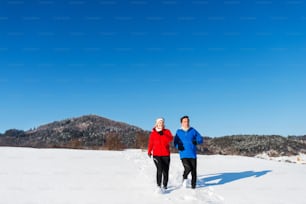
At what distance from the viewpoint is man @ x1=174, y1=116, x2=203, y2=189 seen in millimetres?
9094

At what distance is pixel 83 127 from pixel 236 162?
4208 cm

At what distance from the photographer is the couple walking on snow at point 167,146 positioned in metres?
8.72

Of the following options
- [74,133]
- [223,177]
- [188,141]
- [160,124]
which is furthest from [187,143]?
[74,133]

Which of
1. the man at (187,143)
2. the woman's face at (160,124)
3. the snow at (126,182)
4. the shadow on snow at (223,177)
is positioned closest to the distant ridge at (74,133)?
the snow at (126,182)

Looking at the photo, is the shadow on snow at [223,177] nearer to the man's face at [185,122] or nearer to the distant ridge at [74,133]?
the man's face at [185,122]

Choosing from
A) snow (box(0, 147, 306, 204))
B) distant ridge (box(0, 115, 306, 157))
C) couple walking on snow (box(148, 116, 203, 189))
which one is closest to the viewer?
snow (box(0, 147, 306, 204))

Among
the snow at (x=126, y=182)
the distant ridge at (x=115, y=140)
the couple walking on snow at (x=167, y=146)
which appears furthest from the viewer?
the distant ridge at (x=115, y=140)

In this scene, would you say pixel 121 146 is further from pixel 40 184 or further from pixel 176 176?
pixel 40 184

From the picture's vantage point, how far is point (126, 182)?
9.45m

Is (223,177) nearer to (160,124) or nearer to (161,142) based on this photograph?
(161,142)

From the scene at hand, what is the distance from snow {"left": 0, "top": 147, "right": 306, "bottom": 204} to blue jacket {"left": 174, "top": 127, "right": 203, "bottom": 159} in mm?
869

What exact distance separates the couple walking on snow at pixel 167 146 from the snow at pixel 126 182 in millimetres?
398

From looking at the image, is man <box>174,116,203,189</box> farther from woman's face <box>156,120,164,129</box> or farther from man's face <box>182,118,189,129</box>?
woman's face <box>156,120,164,129</box>

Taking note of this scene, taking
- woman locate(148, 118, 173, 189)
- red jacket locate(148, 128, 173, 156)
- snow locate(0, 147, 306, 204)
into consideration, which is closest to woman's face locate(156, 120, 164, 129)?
woman locate(148, 118, 173, 189)
